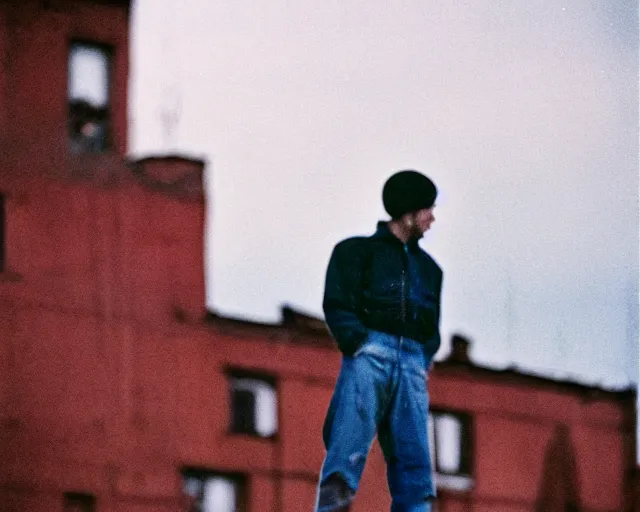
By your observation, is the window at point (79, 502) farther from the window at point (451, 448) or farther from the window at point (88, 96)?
the window at point (451, 448)

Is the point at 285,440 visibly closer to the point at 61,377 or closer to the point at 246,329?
the point at 246,329

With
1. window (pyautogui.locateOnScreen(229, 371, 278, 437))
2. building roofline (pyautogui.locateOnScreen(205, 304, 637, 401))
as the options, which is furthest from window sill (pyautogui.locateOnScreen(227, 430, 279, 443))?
building roofline (pyautogui.locateOnScreen(205, 304, 637, 401))

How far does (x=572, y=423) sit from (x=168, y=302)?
3.17 meters

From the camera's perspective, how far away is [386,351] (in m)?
6.28

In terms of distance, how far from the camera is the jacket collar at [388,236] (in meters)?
6.52

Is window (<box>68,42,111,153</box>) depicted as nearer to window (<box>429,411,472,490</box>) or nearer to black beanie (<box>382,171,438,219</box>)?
window (<box>429,411,472,490</box>)

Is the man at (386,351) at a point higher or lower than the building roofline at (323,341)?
lower

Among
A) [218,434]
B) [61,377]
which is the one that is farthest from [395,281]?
[218,434]

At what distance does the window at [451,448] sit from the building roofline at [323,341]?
1.60 ft

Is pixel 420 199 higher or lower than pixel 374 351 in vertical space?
higher

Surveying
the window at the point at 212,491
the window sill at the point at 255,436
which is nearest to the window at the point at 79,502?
the window at the point at 212,491

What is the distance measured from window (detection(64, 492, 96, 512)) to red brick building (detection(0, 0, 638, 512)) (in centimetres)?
2

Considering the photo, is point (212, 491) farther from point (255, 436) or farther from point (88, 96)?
point (88, 96)

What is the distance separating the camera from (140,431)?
10680 mm
